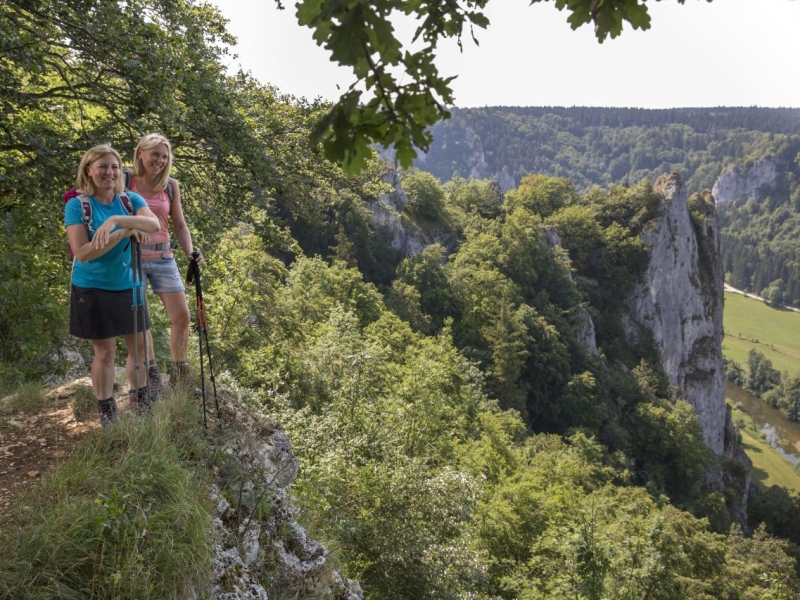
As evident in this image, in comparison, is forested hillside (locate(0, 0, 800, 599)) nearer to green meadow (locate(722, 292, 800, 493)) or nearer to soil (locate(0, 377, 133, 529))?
soil (locate(0, 377, 133, 529))

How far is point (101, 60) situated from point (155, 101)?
29.8 inches

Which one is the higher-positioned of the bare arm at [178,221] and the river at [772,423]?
the bare arm at [178,221]

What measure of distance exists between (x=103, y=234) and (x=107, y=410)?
1.29 meters

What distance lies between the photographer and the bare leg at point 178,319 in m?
4.38

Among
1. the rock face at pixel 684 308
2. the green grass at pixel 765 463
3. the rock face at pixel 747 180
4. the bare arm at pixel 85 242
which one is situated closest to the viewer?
the bare arm at pixel 85 242

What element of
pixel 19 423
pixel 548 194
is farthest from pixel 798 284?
pixel 19 423

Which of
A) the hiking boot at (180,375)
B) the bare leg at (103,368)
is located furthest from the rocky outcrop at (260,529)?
the bare leg at (103,368)

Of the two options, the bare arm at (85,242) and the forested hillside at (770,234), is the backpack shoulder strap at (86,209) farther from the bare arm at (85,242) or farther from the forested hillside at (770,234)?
the forested hillside at (770,234)

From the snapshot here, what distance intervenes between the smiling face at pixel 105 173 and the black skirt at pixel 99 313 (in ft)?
2.30

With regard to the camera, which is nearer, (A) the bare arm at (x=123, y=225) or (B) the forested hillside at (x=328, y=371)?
(A) the bare arm at (x=123, y=225)

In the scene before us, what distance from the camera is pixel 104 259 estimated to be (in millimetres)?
3752

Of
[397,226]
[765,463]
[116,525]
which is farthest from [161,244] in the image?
[765,463]

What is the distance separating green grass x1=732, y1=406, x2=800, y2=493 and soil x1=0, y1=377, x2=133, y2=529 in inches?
2731

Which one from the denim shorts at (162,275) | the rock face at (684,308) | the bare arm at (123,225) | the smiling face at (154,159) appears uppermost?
the smiling face at (154,159)
